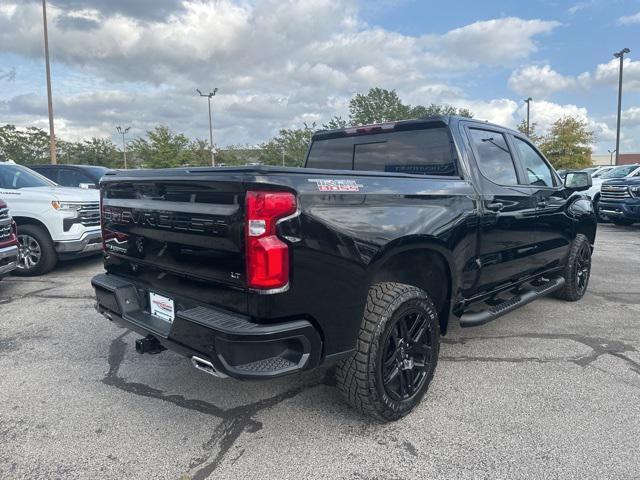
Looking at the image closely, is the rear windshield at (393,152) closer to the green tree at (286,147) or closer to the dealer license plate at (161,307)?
the dealer license plate at (161,307)

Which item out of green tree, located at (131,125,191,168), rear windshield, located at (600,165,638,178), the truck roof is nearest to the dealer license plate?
the truck roof

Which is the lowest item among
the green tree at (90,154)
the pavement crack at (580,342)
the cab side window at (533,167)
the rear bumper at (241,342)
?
the pavement crack at (580,342)

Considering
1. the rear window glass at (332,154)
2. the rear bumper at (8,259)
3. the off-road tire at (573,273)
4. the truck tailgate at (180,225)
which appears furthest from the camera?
the rear bumper at (8,259)

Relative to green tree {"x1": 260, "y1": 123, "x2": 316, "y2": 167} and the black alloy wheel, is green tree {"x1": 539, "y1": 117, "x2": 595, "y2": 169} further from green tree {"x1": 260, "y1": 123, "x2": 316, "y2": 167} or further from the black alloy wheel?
the black alloy wheel

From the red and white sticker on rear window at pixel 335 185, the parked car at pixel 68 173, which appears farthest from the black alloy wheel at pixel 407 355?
the parked car at pixel 68 173

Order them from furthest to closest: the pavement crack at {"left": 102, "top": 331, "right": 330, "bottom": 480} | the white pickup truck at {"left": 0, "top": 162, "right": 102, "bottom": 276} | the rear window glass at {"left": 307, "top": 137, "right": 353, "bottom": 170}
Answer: the white pickup truck at {"left": 0, "top": 162, "right": 102, "bottom": 276}, the rear window glass at {"left": 307, "top": 137, "right": 353, "bottom": 170}, the pavement crack at {"left": 102, "top": 331, "right": 330, "bottom": 480}

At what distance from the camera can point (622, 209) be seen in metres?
12.1

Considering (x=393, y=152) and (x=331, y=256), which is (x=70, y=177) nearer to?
(x=393, y=152)

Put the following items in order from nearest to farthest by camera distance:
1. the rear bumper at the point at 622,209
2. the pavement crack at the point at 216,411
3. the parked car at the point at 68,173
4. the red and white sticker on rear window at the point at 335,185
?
the red and white sticker on rear window at the point at 335,185 < the pavement crack at the point at 216,411 < the parked car at the point at 68,173 < the rear bumper at the point at 622,209

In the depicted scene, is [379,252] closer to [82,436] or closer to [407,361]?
[407,361]

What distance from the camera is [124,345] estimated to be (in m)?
4.18

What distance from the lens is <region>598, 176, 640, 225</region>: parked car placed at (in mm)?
11859

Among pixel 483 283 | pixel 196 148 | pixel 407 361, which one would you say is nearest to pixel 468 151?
pixel 483 283

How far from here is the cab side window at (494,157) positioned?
378 cm
